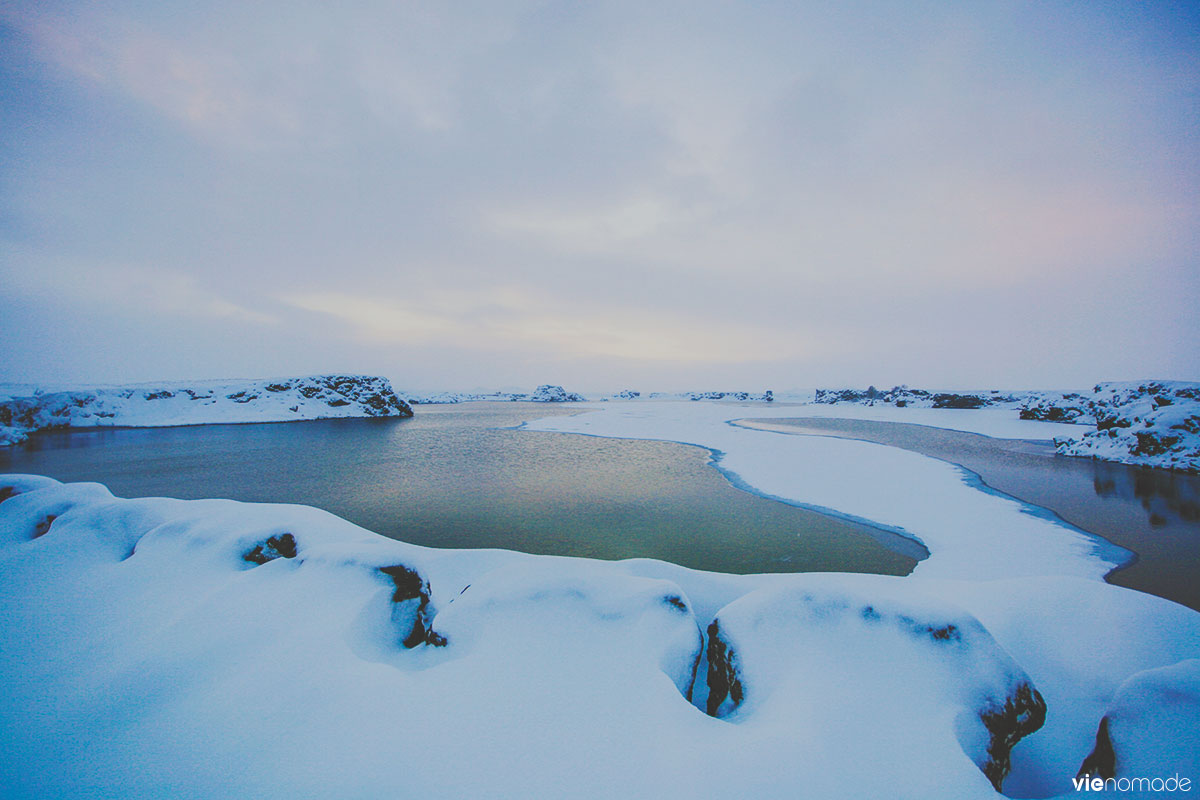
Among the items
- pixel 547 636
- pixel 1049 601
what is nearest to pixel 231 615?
pixel 547 636

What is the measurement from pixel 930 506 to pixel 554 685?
418 inches

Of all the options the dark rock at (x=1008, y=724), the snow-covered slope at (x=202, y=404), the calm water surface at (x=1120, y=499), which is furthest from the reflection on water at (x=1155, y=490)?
the snow-covered slope at (x=202, y=404)

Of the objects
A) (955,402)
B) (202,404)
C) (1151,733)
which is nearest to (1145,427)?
(1151,733)

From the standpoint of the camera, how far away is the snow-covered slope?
3153 cm

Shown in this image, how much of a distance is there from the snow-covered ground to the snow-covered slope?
3701 centimetres

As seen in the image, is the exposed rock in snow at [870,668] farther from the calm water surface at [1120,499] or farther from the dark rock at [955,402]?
the dark rock at [955,402]

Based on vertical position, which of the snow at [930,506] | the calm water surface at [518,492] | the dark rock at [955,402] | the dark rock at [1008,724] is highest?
the dark rock at [955,402]

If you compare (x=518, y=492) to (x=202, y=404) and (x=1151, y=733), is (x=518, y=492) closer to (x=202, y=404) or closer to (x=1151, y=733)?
(x=1151, y=733)

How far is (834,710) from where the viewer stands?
8.11 ft

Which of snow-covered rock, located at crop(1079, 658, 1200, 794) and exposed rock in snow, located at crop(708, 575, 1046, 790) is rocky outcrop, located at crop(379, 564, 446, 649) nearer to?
exposed rock in snow, located at crop(708, 575, 1046, 790)

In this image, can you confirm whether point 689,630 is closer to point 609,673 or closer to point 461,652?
point 609,673

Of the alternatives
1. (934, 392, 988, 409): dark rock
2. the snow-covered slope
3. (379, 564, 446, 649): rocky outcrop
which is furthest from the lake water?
(934, 392, 988, 409): dark rock

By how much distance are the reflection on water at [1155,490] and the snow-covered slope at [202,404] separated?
49.3 metres

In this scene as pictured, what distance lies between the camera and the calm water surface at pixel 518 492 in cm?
759
